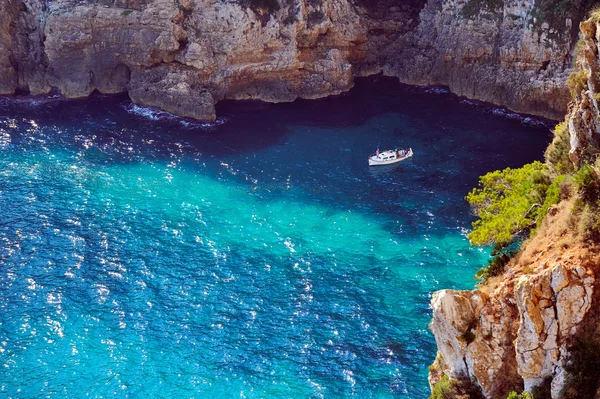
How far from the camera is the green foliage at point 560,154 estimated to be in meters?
32.4

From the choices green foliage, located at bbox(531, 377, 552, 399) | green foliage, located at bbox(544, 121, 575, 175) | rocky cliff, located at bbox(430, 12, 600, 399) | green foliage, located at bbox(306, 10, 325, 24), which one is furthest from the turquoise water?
green foliage, located at bbox(544, 121, 575, 175)

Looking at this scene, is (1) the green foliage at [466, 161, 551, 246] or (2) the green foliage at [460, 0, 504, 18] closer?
(1) the green foliage at [466, 161, 551, 246]

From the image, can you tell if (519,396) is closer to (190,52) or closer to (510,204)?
(510,204)

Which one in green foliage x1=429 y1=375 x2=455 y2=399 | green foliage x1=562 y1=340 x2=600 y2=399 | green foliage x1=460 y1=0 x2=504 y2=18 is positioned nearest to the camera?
green foliage x1=562 y1=340 x2=600 y2=399

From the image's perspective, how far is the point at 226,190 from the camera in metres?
61.2

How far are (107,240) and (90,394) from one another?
54.2 feet

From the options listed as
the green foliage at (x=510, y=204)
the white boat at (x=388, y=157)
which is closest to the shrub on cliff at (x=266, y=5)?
the white boat at (x=388, y=157)

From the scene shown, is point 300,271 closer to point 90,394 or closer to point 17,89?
point 90,394

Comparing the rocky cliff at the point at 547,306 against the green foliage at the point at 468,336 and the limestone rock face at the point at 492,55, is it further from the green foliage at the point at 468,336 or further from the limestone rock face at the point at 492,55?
the limestone rock face at the point at 492,55

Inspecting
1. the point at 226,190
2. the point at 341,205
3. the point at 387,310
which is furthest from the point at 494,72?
the point at 387,310

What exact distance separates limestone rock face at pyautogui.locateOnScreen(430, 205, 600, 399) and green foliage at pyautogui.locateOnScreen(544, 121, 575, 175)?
440cm

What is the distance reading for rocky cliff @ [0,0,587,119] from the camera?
240ft

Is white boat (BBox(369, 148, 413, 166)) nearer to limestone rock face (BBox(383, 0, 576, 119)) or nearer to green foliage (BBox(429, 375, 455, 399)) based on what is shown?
limestone rock face (BBox(383, 0, 576, 119))

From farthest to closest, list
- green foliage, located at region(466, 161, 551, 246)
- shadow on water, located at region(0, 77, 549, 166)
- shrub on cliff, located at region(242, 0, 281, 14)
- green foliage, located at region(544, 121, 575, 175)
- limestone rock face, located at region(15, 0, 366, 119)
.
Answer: shrub on cliff, located at region(242, 0, 281, 14), limestone rock face, located at region(15, 0, 366, 119), shadow on water, located at region(0, 77, 549, 166), green foliage, located at region(544, 121, 575, 175), green foliage, located at region(466, 161, 551, 246)
